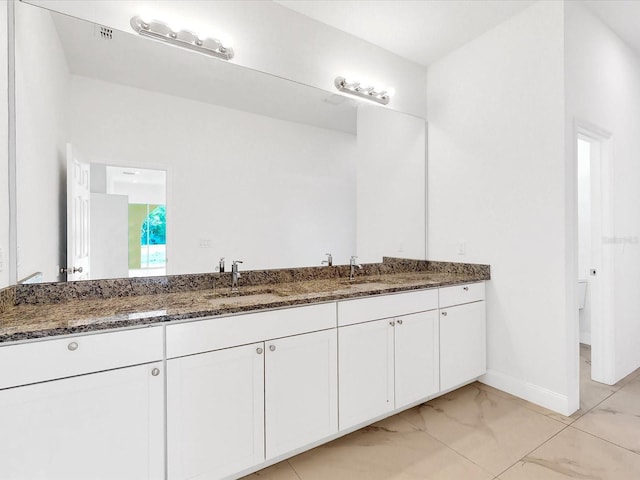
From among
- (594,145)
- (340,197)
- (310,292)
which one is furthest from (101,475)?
(594,145)

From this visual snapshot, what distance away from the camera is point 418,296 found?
2.19m

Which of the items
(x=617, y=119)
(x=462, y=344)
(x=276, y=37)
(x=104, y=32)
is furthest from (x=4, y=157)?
(x=617, y=119)

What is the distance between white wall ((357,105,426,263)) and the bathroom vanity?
70 centimetres

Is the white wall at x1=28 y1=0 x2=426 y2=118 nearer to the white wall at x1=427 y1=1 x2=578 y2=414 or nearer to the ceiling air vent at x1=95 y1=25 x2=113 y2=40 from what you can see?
the ceiling air vent at x1=95 y1=25 x2=113 y2=40

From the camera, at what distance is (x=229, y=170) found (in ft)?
6.97

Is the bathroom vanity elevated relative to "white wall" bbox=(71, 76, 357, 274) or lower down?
lower down

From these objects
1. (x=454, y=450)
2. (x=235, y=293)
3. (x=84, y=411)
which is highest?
(x=235, y=293)

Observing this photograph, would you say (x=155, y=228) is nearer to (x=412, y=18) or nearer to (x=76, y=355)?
(x=76, y=355)

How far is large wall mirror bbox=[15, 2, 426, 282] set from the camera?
1.62 m

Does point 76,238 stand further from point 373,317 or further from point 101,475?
point 373,317

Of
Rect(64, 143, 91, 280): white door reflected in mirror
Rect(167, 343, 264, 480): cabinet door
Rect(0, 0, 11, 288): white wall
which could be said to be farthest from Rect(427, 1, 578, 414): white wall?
Rect(0, 0, 11, 288): white wall

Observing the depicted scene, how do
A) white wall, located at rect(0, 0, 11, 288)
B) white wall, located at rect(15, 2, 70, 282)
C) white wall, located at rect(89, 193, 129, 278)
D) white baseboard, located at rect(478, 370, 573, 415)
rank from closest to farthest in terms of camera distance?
white wall, located at rect(0, 0, 11, 288) → white wall, located at rect(15, 2, 70, 282) → white wall, located at rect(89, 193, 129, 278) → white baseboard, located at rect(478, 370, 573, 415)

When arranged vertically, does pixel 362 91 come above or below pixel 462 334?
above

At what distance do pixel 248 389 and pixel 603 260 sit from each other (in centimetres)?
278
